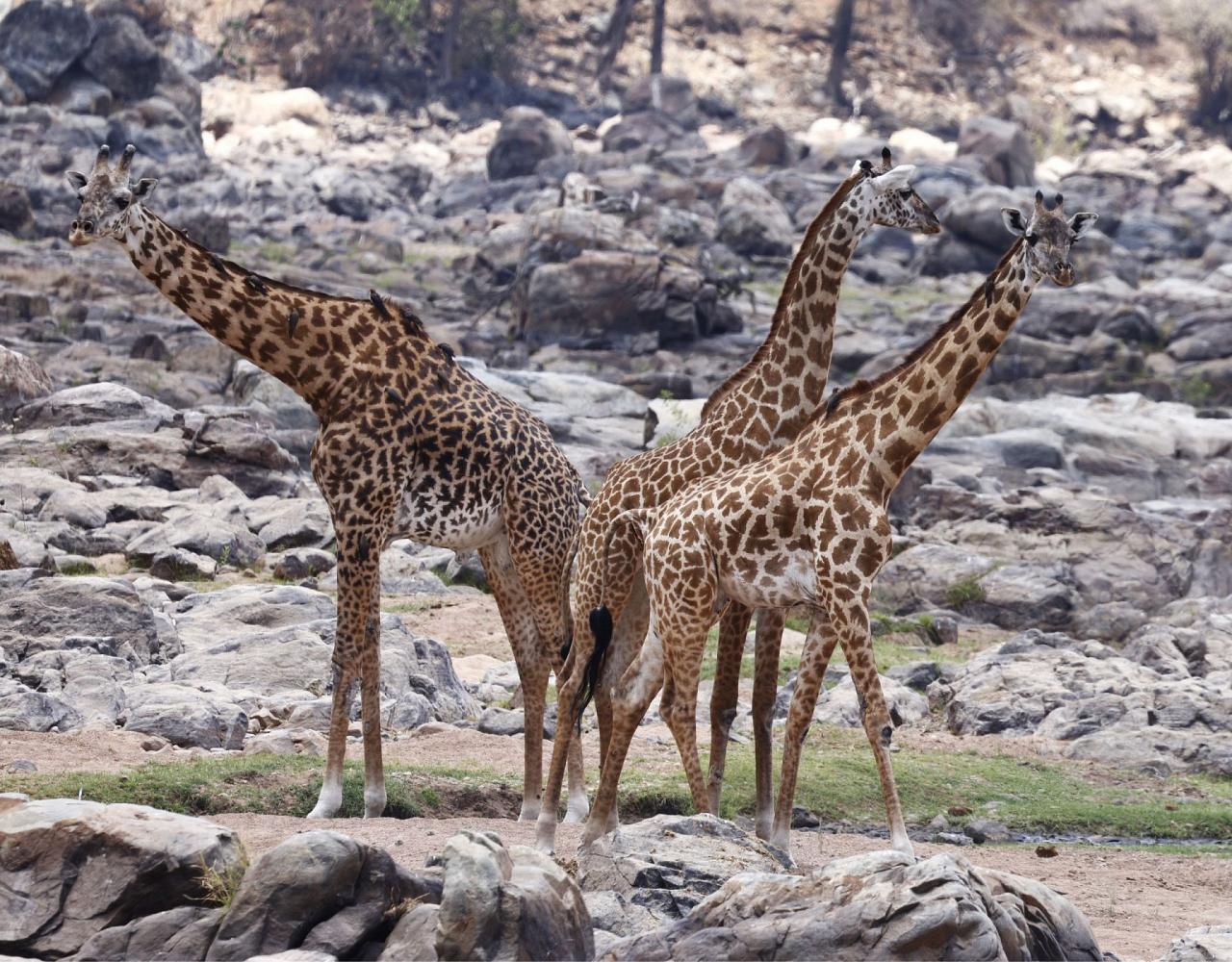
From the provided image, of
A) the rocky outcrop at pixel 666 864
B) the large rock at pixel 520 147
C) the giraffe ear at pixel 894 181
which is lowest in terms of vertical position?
the rocky outcrop at pixel 666 864

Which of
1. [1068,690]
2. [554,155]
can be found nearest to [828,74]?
[554,155]

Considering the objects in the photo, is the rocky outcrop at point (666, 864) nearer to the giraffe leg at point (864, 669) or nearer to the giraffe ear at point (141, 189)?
the giraffe leg at point (864, 669)

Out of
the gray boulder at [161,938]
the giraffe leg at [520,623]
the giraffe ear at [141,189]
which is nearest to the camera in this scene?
the gray boulder at [161,938]

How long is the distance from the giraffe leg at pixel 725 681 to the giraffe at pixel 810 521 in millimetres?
644

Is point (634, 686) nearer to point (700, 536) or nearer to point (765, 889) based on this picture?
point (700, 536)

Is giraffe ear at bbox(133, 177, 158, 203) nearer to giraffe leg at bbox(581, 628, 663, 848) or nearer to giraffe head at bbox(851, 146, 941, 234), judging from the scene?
giraffe leg at bbox(581, 628, 663, 848)

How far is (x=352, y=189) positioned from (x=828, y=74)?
3320 cm

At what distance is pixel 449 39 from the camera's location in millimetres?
83188

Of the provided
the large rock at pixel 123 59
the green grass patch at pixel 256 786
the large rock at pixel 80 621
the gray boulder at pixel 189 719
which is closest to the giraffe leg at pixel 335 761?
the green grass patch at pixel 256 786

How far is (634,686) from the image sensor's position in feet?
34.3

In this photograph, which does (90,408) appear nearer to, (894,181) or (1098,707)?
(1098,707)

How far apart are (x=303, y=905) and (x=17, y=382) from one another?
851 inches

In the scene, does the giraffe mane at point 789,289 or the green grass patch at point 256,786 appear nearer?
the green grass patch at point 256,786

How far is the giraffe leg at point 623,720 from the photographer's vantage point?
1029 cm
